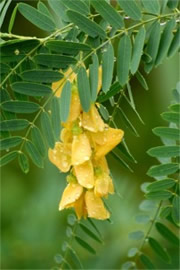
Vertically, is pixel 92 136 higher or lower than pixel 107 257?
higher

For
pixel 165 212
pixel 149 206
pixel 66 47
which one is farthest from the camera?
pixel 149 206

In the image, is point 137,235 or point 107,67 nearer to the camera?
point 107,67

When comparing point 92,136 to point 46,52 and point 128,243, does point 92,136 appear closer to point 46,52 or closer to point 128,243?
point 46,52

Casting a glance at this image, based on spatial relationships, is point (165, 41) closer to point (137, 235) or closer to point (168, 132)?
point (168, 132)

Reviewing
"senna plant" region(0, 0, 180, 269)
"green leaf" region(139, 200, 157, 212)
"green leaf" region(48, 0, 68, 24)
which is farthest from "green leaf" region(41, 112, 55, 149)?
"green leaf" region(139, 200, 157, 212)

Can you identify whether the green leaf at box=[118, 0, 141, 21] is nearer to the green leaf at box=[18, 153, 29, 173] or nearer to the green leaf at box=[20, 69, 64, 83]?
the green leaf at box=[20, 69, 64, 83]

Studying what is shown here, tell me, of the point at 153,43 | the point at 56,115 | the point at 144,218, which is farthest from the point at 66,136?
the point at 144,218

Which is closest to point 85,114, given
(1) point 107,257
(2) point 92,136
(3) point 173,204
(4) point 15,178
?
(2) point 92,136
